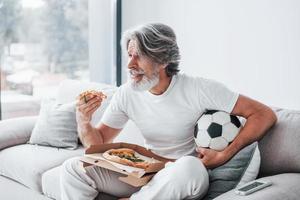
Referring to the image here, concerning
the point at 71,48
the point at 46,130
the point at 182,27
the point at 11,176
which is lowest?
the point at 11,176

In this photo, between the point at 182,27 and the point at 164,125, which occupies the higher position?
the point at 182,27

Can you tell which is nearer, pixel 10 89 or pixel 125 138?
pixel 125 138

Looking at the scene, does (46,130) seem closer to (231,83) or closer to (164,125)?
(164,125)

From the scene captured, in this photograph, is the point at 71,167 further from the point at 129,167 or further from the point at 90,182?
the point at 129,167

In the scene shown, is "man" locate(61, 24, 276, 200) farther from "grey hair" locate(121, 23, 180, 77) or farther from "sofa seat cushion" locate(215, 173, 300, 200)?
"sofa seat cushion" locate(215, 173, 300, 200)

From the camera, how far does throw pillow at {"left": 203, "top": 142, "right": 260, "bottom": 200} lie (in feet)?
Answer: 5.69

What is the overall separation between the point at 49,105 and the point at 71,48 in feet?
3.18

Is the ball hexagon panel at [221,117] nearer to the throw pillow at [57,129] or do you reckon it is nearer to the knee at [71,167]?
the knee at [71,167]

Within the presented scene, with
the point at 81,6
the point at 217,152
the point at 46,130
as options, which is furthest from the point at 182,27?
the point at 217,152

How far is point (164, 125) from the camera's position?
198cm

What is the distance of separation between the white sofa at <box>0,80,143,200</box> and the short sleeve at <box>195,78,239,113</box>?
66cm

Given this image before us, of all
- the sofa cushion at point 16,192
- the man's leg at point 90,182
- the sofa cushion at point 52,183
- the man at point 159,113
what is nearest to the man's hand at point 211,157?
the man at point 159,113

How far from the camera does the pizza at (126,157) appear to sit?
5.78 ft

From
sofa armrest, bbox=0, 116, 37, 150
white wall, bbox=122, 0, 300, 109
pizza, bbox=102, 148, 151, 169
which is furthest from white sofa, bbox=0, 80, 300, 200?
white wall, bbox=122, 0, 300, 109
